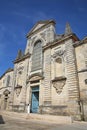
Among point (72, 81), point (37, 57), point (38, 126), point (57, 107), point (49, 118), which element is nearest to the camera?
point (38, 126)

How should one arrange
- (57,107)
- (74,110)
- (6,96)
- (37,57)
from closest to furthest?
(74,110), (57,107), (37,57), (6,96)

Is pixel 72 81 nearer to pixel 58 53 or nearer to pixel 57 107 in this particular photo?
pixel 57 107

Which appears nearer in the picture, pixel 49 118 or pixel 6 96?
pixel 49 118

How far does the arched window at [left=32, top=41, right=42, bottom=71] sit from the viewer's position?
577 inches

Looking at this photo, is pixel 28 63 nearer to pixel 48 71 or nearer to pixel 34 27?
pixel 48 71

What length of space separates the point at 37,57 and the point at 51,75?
400 cm

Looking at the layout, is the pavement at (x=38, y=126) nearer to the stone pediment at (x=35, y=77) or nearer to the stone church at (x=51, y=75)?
the stone church at (x=51, y=75)

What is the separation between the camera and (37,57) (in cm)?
1544

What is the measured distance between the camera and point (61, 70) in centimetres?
1213

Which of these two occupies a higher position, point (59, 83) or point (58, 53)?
point (58, 53)

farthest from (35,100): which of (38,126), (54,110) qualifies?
(38,126)

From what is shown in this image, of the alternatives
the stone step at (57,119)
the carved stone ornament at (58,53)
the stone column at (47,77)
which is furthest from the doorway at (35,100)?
the carved stone ornament at (58,53)

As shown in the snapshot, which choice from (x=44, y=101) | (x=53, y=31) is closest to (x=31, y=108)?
(x=44, y=101)

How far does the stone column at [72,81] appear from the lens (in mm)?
9314
